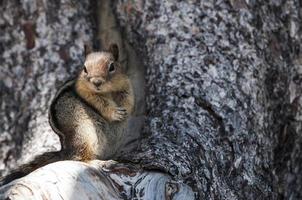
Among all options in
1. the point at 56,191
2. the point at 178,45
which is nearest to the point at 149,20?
the point at 178,45

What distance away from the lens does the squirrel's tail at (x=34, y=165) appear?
4.34 meters

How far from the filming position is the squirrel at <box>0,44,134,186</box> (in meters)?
4.57

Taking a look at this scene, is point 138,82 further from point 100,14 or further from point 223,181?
point 223,181

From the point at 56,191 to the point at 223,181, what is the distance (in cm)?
107

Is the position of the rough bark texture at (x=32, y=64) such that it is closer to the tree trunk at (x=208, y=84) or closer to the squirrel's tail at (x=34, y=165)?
the tree trunk at (x=208, y=84)

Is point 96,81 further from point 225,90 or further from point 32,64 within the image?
point 32,64

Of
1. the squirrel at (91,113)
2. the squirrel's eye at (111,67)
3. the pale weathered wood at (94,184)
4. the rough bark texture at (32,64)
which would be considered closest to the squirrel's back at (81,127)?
the squirrel at (91,113)

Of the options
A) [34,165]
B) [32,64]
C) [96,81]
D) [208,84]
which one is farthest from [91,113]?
[32,64]

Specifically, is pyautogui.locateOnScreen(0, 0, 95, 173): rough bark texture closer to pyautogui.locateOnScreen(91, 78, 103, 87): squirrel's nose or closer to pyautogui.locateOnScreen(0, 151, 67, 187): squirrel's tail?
pyautogui.locateOnScreen(0, 151, 67, 187): squirrel's tail

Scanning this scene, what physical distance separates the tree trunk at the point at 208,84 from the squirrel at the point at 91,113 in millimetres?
214

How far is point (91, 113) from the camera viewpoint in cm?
471

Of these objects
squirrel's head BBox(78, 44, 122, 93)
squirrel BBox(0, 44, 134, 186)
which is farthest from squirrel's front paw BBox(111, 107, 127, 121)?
squirrel's head BBox(78, 44, 122, 93)

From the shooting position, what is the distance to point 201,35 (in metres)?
→ 5.16

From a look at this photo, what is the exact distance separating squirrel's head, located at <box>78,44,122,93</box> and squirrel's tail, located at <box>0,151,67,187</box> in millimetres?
425
